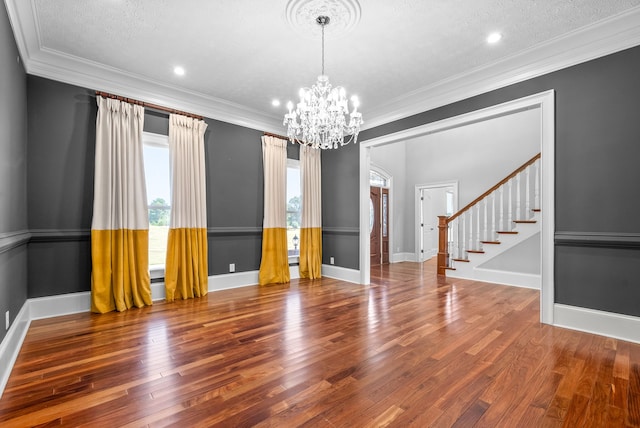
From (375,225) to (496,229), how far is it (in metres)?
2.80

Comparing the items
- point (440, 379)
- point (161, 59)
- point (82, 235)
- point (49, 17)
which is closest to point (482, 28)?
point (440, 379)

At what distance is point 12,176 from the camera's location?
2.65m

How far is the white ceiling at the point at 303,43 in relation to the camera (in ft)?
8.63

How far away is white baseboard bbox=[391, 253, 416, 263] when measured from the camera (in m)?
8.27

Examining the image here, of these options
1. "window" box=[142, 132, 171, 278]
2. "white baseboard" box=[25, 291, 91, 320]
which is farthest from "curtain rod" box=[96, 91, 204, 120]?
"white baseboard" box=[25, 291, 91, 320]

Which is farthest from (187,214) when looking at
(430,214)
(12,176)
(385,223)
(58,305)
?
(430,214)

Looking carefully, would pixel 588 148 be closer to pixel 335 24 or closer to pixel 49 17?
pixel 335 24

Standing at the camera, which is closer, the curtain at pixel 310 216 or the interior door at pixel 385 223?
the curtain at pixel 310 216

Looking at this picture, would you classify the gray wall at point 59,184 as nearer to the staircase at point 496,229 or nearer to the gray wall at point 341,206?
the gray wall at point 341,206

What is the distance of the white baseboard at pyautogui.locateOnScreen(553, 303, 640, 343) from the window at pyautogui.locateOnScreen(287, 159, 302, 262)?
13.8 feet

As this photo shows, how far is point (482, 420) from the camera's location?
165cm

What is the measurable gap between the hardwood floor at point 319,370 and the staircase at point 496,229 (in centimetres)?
218

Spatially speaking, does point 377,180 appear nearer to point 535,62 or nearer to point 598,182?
point 535,62

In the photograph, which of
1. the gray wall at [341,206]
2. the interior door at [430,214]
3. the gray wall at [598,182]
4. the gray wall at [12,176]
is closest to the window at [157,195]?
the gray wall at [12,176]
